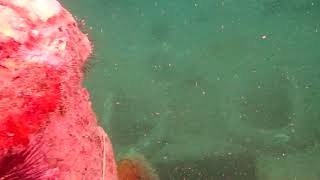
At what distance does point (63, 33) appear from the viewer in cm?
306

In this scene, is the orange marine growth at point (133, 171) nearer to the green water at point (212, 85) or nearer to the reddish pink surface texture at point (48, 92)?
the green water at point (212, 85)

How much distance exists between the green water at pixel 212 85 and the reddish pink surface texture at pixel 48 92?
4975mm

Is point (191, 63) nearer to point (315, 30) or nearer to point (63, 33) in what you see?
point (315, 30)

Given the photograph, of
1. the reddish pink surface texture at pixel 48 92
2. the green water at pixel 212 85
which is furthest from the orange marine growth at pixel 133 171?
the reddish pink surface texture at pixel 48 92

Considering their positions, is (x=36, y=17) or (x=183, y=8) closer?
(x=36, y=17)

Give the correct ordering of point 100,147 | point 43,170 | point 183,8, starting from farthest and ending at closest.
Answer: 1. point 183,8
2. point 100,147
3. point 43,170

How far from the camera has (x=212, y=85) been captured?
35.6 ft

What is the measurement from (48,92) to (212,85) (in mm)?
8671

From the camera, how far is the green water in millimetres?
8534

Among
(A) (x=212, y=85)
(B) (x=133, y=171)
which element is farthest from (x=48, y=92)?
(A) (x=212, y=85)

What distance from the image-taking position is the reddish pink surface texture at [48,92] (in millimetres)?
2332

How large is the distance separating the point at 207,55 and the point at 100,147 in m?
9.15

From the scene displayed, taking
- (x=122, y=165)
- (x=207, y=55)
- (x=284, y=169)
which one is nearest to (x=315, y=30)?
(x=207, y=55)

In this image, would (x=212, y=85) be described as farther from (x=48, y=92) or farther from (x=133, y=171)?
(x=48, y=92)
